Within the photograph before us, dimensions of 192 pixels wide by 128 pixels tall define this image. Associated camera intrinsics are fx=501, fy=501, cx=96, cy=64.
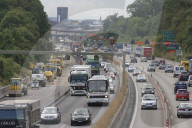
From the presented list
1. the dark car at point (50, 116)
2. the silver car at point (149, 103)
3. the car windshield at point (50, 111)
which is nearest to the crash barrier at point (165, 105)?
the silver car at point (149, 103)

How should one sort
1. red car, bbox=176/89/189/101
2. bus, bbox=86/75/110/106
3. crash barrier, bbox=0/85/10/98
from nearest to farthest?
bus, bbox=86/75/110/106 → red car, bbox=176/89/189/101 → crash barrier, bbox=0/85/10/98

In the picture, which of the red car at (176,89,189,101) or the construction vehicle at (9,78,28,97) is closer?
the red car at (176,89,189,101)

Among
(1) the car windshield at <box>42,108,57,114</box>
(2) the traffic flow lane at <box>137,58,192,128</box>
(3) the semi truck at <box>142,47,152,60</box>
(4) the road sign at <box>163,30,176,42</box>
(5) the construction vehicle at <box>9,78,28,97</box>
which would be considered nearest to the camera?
(2) the traffic flow lane at <box>137,58,192,128</box>

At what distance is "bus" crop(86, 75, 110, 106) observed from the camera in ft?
181

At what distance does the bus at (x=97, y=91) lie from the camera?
55194 millimetres

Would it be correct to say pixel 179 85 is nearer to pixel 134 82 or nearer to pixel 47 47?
pixel 134 82

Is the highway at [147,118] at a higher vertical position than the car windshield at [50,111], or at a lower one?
lower

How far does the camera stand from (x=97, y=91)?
55.1m

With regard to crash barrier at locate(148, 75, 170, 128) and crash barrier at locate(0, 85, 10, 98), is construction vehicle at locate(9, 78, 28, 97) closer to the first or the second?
crash barrier at locate(0, 85, 10, 98)

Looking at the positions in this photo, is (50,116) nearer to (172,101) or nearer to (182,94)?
(172,101)

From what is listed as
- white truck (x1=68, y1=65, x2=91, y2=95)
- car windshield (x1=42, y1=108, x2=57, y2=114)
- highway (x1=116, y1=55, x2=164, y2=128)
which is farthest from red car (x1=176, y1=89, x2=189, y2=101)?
car windshield (x1=42, y1=108, x2=57, y2=114)

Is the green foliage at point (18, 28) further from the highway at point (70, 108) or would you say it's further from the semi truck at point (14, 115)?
the semi truck at point (14, 115)

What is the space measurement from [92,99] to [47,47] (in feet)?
283

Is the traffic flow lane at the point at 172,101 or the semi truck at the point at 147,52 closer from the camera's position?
the traffic flow lane at the point at 172,101
